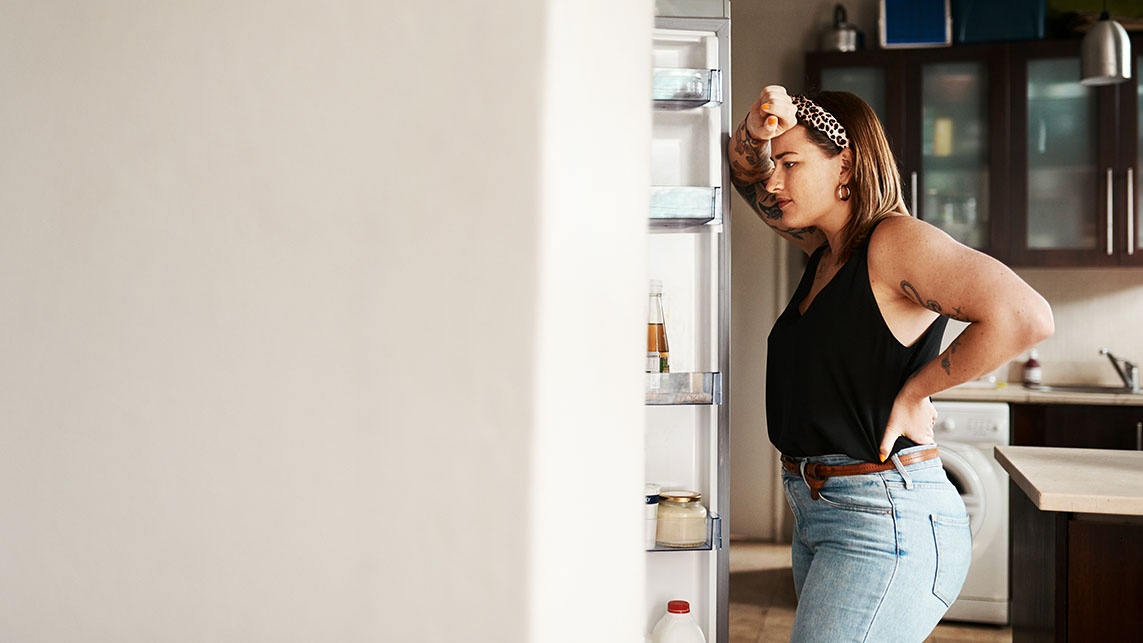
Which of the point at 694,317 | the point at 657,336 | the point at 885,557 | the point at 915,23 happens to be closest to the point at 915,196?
the point at 915,23

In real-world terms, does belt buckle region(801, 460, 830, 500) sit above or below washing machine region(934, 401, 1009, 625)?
above

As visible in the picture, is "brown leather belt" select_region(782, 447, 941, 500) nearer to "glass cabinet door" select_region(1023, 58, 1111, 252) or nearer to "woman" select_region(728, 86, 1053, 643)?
"woman" select_region(728, 86, 1053, 643)

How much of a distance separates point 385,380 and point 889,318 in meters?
1.16

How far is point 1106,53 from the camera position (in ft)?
8.73

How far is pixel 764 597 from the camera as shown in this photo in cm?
326

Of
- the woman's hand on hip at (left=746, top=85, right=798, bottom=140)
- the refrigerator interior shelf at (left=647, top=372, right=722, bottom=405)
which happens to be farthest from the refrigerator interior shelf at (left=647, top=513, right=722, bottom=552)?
the woman's hand on hip at (left=746, top=85, right=798, bottom=140)

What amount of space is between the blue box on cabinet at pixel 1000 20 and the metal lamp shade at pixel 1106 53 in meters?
0.51

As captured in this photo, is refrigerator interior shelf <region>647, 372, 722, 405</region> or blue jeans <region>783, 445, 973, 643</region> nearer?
blue jeans <region>783, 445, 973, 643</region>

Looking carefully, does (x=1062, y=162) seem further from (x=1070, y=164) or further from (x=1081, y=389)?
(x=1081, y=389)

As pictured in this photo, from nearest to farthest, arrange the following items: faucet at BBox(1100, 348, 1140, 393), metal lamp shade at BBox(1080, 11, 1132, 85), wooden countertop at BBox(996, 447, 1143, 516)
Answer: wooden countertop at BBox(996, 447, 1143, 516)
metal lamp shade at BBox(1080, 11, 1132, 85)
faucet at BBox(1100, 348, 1140, 393)

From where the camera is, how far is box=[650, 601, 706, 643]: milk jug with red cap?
1.71 m

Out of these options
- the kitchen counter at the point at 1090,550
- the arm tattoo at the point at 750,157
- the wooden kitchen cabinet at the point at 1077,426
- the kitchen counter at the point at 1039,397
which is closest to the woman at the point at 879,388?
the arm tattoo at the point at 750,157

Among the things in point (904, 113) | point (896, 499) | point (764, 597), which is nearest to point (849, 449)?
point (896, 499)

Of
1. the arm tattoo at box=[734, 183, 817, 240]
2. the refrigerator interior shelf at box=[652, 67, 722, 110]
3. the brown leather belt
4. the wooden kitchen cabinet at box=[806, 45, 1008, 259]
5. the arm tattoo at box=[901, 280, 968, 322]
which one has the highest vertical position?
the wooden kitchen cabinet at box=[806, 45, 1008, 259]
